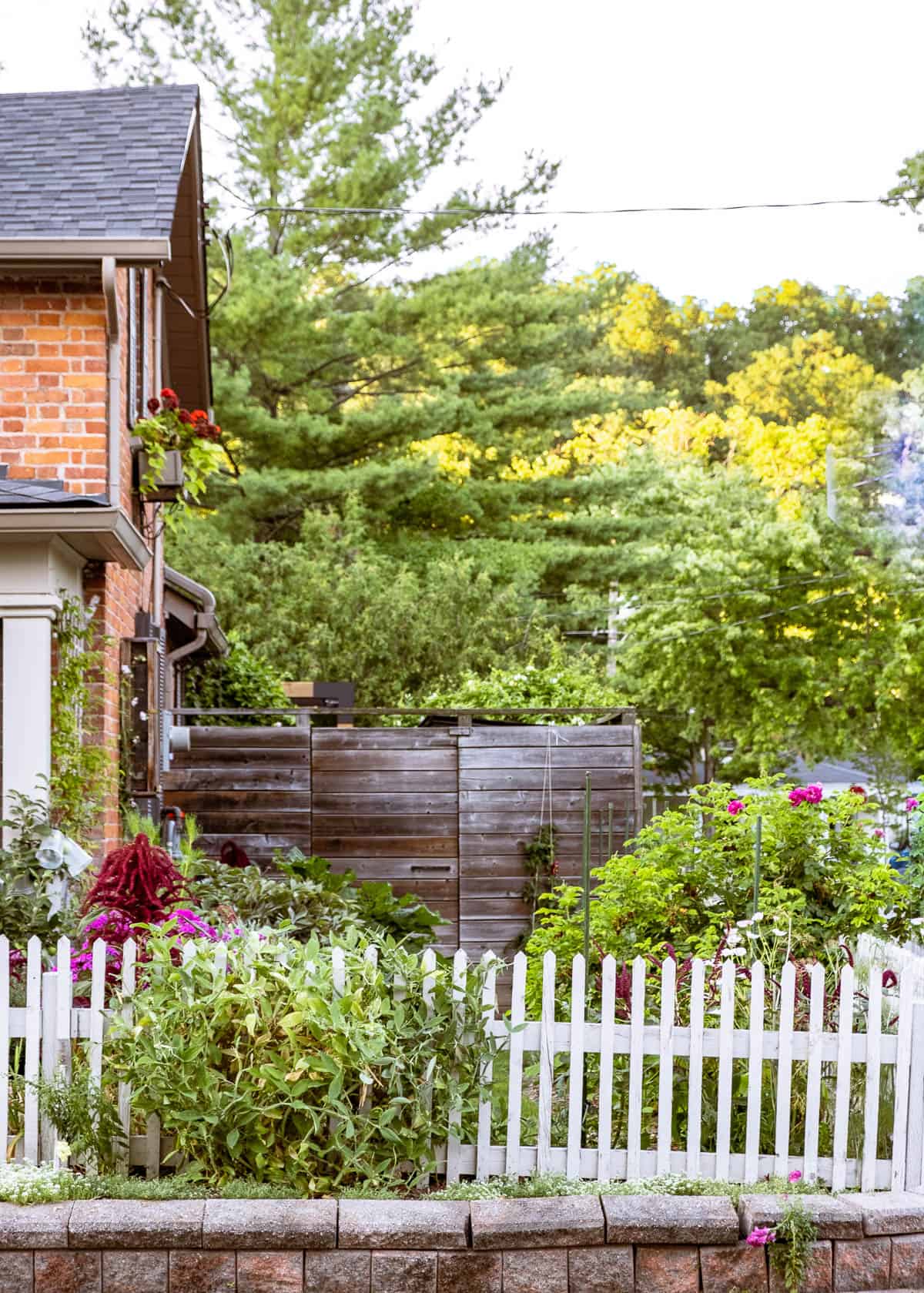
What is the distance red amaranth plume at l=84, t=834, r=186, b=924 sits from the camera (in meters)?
5.52

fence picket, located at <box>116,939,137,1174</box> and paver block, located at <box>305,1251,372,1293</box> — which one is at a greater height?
fence picket, located at <box>116,939,137,1174</box>

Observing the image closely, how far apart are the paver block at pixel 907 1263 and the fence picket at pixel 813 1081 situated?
0.35 m

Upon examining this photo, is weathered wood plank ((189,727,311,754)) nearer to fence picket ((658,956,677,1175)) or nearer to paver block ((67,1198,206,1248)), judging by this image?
fence picket ((658,956,677,1175))

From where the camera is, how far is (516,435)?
24.3 metres

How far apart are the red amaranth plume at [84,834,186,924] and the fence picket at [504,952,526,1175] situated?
1.63 metres

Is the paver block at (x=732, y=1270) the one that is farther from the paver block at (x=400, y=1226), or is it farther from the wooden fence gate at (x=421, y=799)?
the wooden fence gate at (x=421, y=799)

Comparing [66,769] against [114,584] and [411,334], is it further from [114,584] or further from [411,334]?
[411,334]

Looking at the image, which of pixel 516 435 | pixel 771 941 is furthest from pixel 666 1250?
pixel 516 435

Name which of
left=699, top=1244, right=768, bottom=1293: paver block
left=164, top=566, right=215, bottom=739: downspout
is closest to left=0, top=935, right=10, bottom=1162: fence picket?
left=699, top=1244, right=768, bottom=1293: paver block

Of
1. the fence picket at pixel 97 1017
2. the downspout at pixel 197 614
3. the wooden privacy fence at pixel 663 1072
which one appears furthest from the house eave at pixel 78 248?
the fence picket at pixel 97 1017

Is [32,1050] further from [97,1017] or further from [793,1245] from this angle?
[793,1245]

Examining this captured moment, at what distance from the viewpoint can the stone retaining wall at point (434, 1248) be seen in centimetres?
409

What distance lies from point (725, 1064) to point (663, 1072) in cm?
20

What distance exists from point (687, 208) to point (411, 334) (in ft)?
36.8
